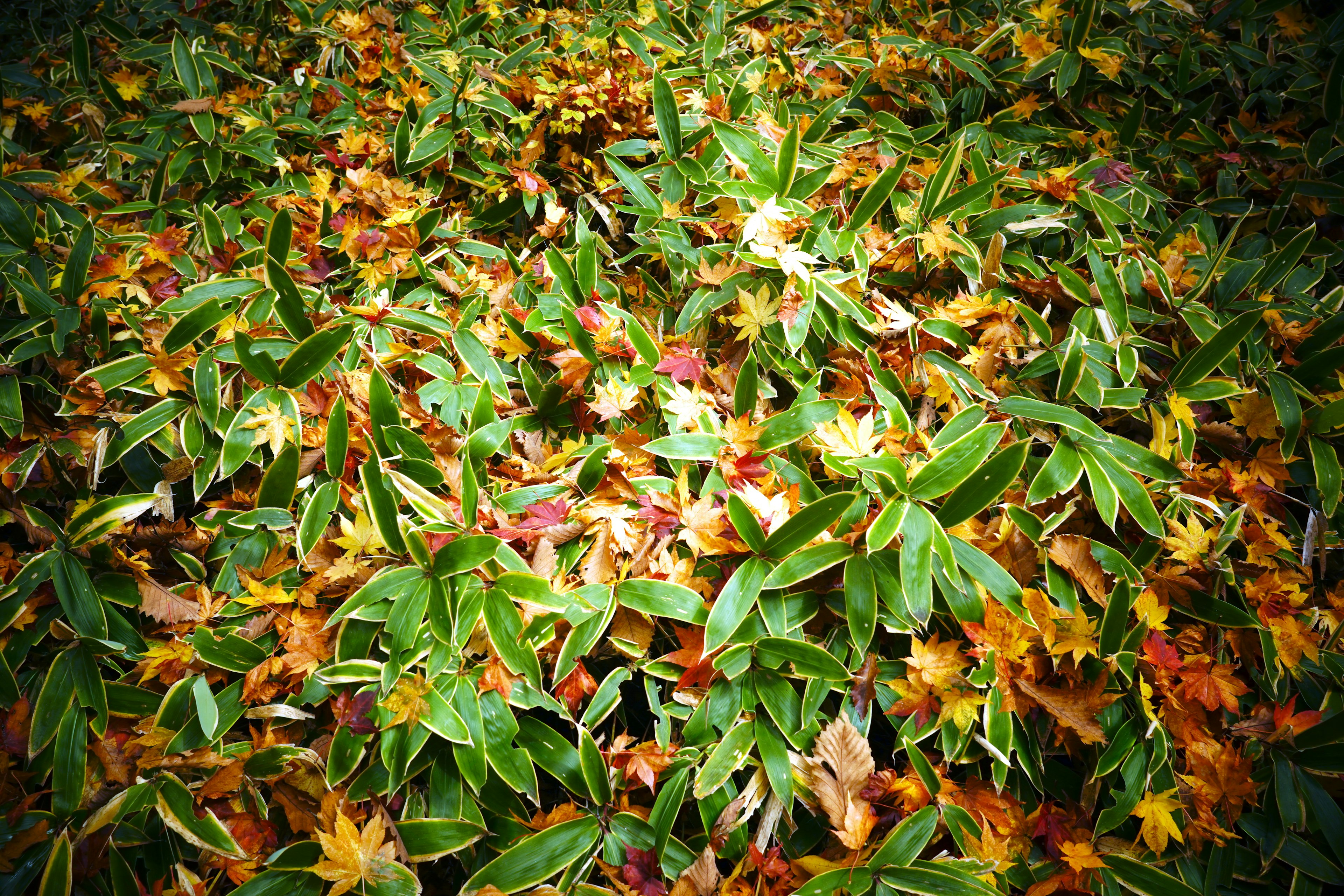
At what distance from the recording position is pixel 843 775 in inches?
41.7

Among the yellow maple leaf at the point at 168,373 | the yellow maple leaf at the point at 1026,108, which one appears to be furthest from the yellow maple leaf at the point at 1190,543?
the yellow maple leaf at the point at 168,373

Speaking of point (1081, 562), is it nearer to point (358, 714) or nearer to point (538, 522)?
point (538, 522)

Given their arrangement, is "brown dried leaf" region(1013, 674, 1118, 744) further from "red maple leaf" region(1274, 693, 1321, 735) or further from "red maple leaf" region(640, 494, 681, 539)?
"red maple leaf" region(640, 494, 681, 539)

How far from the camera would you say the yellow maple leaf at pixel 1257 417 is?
1349 mm

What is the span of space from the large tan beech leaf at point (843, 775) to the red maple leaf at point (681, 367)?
647 millimetres

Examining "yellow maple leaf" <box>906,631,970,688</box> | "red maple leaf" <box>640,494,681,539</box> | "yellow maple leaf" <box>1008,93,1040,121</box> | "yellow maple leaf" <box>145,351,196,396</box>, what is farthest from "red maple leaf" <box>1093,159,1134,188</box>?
"yellow maple leaf" <box>145,351,196,396</box>

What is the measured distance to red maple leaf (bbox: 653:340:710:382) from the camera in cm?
135

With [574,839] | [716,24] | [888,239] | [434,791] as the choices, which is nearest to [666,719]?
[574,839]

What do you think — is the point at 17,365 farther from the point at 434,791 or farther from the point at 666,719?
the point at 666,719

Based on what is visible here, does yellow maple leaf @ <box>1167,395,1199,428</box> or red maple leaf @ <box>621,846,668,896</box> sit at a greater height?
yellow maple leaf @ <box>1167,395,1199,428</box>

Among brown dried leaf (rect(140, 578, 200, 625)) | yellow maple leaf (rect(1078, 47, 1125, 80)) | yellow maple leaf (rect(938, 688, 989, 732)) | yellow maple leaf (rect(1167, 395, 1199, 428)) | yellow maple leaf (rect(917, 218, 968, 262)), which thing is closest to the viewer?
yellow maple leaf (rect(938, 688, 989, 732))

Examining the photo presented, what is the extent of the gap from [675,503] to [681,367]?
0.29 metres

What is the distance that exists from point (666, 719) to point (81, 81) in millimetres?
2431

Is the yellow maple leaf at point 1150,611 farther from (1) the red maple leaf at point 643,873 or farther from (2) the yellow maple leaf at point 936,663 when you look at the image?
(1) the red maple leaf at point 643,873
